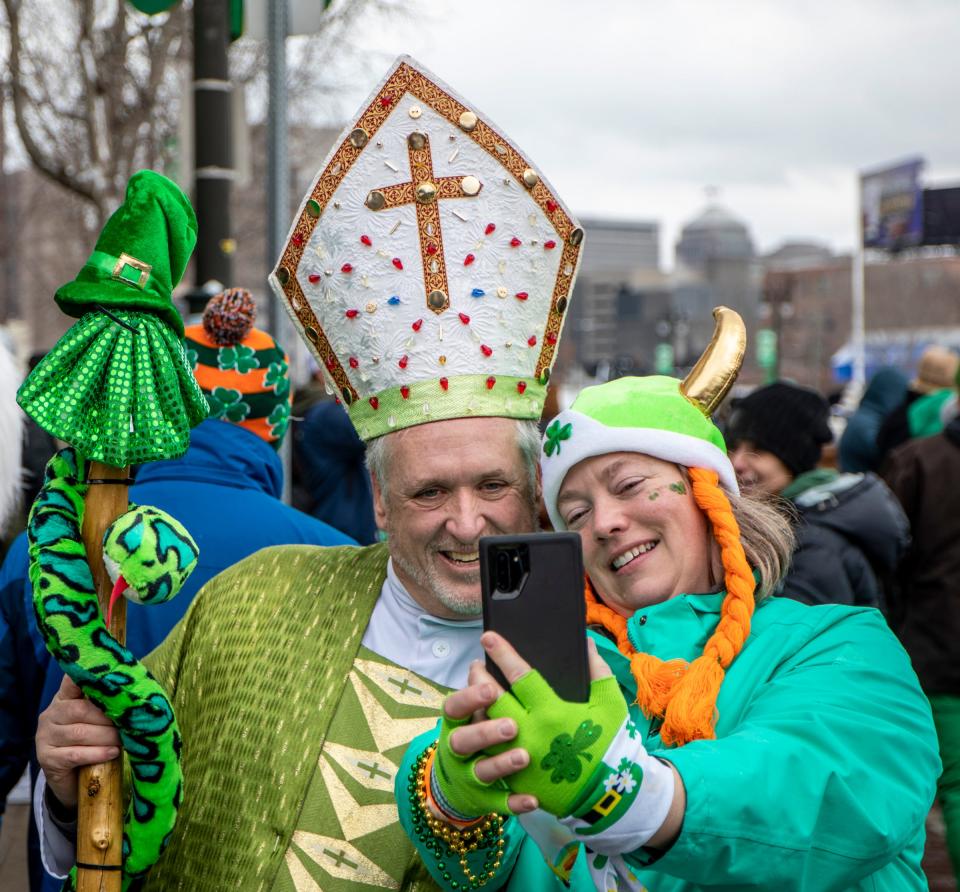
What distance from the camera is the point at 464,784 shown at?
1638mm

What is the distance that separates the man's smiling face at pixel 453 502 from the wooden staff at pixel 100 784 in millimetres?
588

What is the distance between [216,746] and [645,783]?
3.90ft

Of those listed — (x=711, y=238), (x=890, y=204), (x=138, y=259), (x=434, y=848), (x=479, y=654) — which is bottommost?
(x=434, y=848)

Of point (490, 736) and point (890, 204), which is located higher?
point (890, 204)

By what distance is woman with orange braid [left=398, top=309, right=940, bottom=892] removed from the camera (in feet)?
5.16

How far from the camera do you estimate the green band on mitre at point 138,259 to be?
→ 2.20 m

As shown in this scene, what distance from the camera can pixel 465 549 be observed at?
2.55 metres

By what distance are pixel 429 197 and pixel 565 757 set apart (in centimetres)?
142

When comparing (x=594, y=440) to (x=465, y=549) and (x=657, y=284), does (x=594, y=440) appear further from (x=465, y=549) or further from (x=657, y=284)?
(x=657, y=284)

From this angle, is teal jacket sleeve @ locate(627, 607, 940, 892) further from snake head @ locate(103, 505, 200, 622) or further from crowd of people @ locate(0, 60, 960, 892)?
snake head @ locate(103, 505, 200, 622)

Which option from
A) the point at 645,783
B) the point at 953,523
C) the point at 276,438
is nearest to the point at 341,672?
the point at 645,783

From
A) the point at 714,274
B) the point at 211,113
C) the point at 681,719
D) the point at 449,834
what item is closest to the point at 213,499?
the point at 449,834

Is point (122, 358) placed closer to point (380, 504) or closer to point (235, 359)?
point (380, 504)

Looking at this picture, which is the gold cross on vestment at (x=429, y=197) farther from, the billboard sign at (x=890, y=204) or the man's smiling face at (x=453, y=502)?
the billboard sign at (x=890, y=204)
